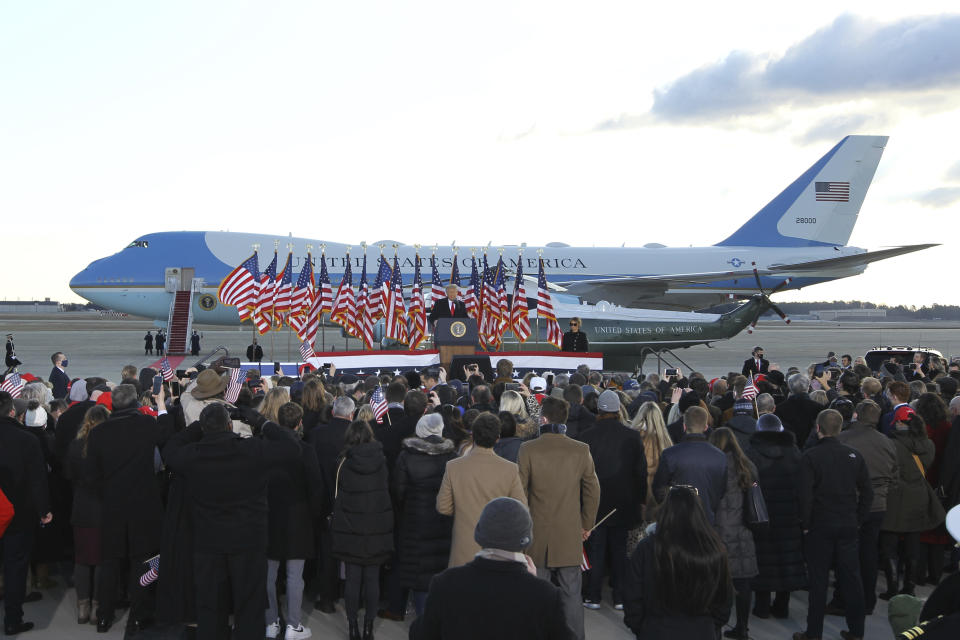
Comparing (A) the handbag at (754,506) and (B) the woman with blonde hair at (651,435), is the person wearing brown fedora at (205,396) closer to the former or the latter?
(B) the woman with blonde hair at (651,435)

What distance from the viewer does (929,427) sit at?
707 cm

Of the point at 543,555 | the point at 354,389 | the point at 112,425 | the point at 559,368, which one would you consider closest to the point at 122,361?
the point at 559,368

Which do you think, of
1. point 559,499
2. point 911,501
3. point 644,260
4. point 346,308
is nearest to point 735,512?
point 559,499

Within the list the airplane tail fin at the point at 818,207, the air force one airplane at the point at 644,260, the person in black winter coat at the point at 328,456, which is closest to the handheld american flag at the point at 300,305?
the air force one airplane at the point at 644,260

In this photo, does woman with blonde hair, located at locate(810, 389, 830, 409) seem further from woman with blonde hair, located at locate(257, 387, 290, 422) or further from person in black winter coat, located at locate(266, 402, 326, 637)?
woman with blonde hair, located at locate(257, 387, 290, 422)

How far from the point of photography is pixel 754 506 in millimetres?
5359

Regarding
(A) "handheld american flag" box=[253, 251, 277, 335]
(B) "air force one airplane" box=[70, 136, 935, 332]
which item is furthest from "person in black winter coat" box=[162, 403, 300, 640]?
(B) "air force one airplane" box=[70, 136, 935, 332]

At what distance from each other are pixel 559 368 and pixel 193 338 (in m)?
19.1

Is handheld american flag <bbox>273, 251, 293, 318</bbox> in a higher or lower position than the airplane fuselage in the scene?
lower

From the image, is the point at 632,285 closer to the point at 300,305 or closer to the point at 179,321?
the point at 300,305

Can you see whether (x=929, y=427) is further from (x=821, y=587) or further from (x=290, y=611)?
(x=290, y=611)

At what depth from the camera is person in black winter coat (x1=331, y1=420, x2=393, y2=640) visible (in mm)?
5277

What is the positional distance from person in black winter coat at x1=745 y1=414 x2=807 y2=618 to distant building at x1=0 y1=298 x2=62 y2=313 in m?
173

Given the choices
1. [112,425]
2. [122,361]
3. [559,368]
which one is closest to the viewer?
[112,425]
